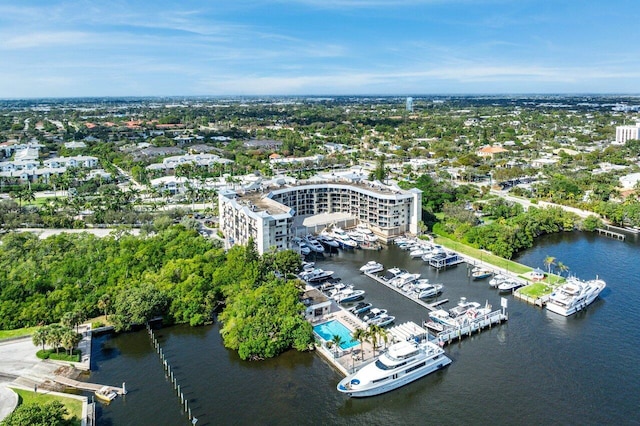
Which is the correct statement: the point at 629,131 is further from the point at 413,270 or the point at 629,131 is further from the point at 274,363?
the point at 274,363

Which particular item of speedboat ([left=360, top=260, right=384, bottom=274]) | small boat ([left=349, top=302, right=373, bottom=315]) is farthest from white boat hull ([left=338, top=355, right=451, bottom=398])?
speedboat ([left=360, top=260, right=384, bottom=274])

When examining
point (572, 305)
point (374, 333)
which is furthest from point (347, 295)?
point (572, 305)

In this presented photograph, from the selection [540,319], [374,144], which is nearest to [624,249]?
[540,319]

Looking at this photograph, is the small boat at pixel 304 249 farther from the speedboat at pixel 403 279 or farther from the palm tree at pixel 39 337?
the palm tree at pixel 39 337

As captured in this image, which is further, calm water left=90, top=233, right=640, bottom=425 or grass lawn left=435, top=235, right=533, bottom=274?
grass lawn left=435, top=235, right=533, bottom=274

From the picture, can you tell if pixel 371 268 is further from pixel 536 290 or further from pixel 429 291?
pixel 536 290

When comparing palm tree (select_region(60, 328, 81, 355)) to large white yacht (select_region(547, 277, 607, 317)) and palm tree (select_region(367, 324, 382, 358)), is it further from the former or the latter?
large white yacht (select_region(547, 277, 607, 317))
